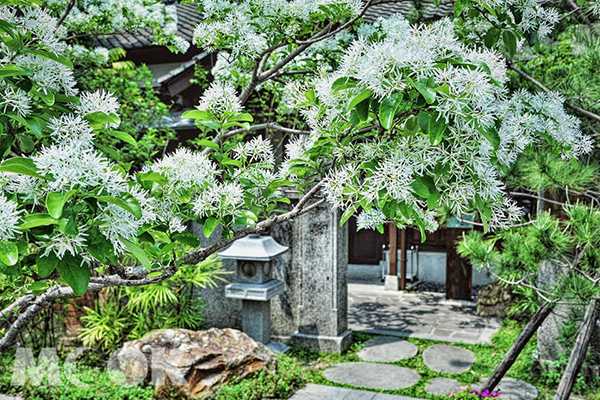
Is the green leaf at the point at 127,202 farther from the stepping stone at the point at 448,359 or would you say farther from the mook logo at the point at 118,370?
the stepping stone at the point at 448,359

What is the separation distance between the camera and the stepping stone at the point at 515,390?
5988 millimetres

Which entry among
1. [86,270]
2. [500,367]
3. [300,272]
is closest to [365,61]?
[86,270]

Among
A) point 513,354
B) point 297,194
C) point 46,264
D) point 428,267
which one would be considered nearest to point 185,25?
point 297,194

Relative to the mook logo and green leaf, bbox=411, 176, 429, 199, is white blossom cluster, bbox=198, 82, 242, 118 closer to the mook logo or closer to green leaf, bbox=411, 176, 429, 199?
green leaf, bbox=411, 176, 429, 199

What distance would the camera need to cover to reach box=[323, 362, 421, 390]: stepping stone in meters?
6.48

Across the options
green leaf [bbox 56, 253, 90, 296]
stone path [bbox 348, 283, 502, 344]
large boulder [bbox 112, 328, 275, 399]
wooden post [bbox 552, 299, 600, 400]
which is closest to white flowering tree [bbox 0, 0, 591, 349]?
green leaf [bbox 56, 253, 90, 296]

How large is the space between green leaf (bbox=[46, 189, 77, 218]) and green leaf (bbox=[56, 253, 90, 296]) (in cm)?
23

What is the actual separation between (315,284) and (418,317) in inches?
111

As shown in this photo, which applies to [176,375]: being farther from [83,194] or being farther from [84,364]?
[83,194]

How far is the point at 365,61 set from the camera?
193 cm

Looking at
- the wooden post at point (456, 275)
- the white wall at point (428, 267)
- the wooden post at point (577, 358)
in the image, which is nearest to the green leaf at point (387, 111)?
the wooden post at point (577, 358)

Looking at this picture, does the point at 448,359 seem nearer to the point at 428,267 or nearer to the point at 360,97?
the point at 428,267

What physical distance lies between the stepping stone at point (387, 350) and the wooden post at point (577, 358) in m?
3.02

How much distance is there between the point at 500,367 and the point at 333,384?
6.64 feet
